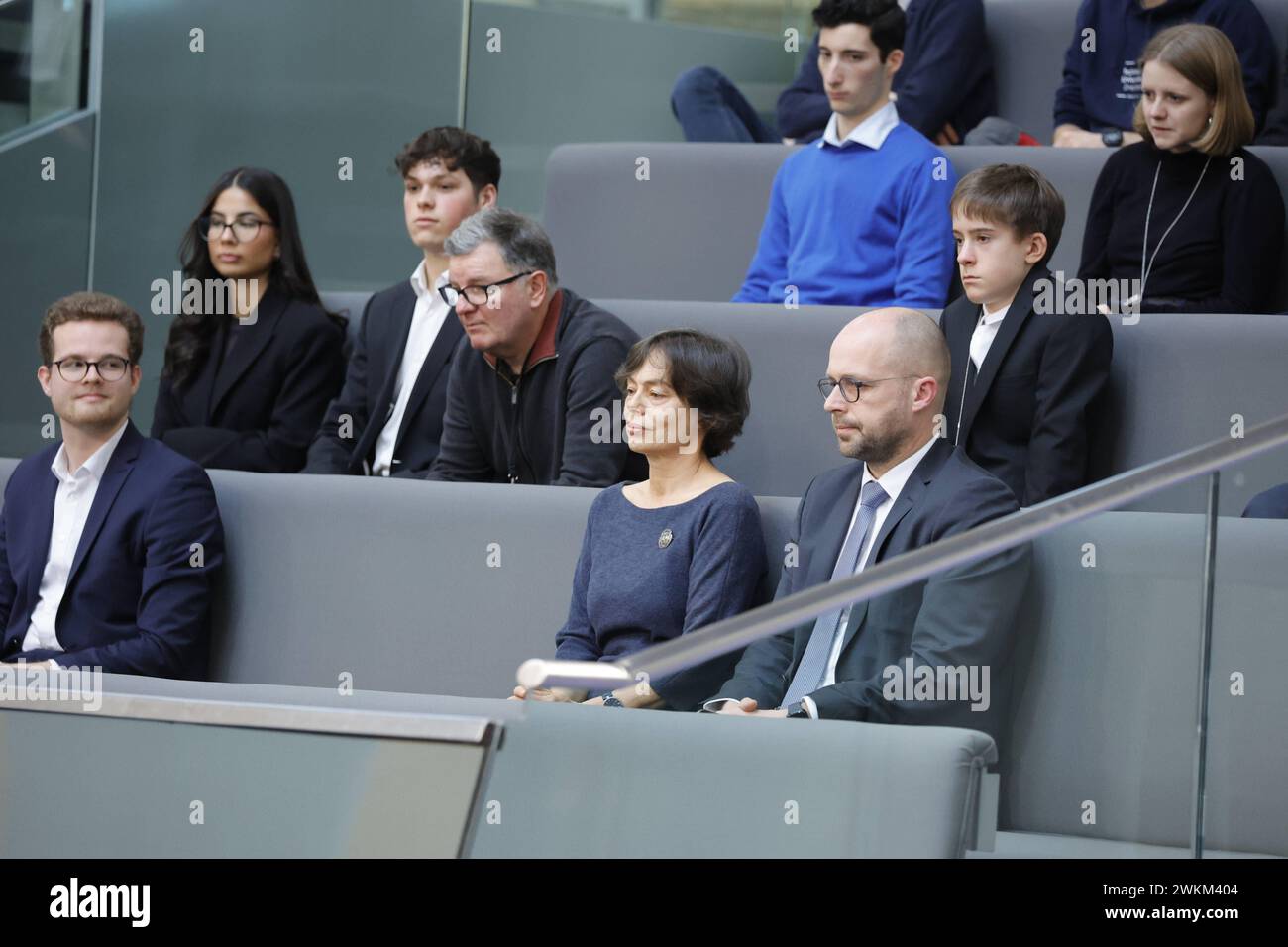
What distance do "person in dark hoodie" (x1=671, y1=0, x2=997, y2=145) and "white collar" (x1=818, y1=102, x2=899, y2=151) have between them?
1.69ft

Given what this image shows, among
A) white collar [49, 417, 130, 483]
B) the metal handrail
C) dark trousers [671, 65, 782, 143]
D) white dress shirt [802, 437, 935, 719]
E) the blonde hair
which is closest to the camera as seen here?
the metal handrail

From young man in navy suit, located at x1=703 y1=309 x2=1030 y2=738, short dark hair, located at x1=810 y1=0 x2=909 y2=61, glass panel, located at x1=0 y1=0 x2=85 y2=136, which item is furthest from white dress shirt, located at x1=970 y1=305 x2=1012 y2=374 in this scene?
glass panel, located at x1=0 y1=0 x2=85 y2=136

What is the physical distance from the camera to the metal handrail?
1.16m

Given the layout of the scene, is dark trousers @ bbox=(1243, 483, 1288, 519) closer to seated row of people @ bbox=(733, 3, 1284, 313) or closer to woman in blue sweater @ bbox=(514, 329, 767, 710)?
woman in blue sweater @ bbox=(514, 329, 767, 710)

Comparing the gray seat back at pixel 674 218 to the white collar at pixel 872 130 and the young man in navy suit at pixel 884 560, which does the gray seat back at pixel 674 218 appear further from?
the young man in navy suit at pixel 884 560

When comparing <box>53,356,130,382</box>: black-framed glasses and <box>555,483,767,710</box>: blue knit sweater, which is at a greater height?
<box>53,356,130,382</box>: black-framed glasses

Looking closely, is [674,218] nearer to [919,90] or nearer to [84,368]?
[919,90]

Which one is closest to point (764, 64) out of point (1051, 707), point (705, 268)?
point (705, 268)

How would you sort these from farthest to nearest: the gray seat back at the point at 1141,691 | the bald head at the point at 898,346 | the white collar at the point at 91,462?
the white collar at the point at 91,462, the bald head at the point at 898,346, the gray seat back at the point at 1141,691

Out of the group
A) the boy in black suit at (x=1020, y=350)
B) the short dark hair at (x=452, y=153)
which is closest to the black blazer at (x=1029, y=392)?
the boy in black suit at (x=1020, y=350)

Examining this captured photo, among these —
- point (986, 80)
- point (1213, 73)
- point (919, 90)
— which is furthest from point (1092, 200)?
point (986, 80)

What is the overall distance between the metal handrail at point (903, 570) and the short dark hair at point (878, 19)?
1.74 meters

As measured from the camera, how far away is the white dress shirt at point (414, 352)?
9.52 ft

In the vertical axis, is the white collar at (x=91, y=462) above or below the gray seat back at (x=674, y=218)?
below
